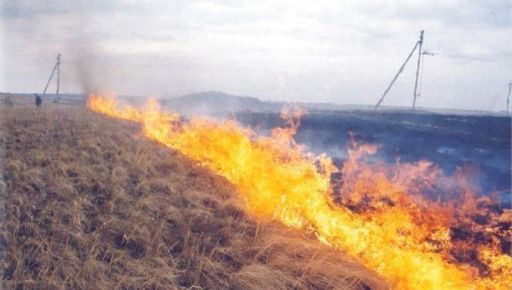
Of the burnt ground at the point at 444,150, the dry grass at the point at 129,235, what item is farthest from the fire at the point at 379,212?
the burnt ground at the point at 444,150

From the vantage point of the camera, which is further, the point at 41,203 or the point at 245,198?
the point at 245,198

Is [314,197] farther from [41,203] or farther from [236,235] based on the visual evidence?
[41,203]

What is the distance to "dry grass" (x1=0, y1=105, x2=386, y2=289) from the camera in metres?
6.28

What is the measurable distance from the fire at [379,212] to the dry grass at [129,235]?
4.51ft

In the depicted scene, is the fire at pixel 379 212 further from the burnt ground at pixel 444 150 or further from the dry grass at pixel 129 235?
the burnt ground at pixel 444 150

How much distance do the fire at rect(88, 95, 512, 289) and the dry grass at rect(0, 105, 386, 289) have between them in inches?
54.1

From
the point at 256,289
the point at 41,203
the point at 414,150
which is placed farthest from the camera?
the point at 414,150

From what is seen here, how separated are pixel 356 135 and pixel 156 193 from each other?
26.5 meters

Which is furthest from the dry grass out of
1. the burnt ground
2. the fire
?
the burnt ground

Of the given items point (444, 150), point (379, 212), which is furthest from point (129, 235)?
point (444, 150)

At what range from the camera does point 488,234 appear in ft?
41.3

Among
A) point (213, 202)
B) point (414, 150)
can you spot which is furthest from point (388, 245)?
point (414, 150)

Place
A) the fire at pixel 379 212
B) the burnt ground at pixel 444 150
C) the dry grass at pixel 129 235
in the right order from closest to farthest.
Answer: the dry grass at pixel 129 235 → the fire at pixel 379 212 → the burnt ground at pixel 444 150

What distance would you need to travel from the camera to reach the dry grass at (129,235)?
628 cm
